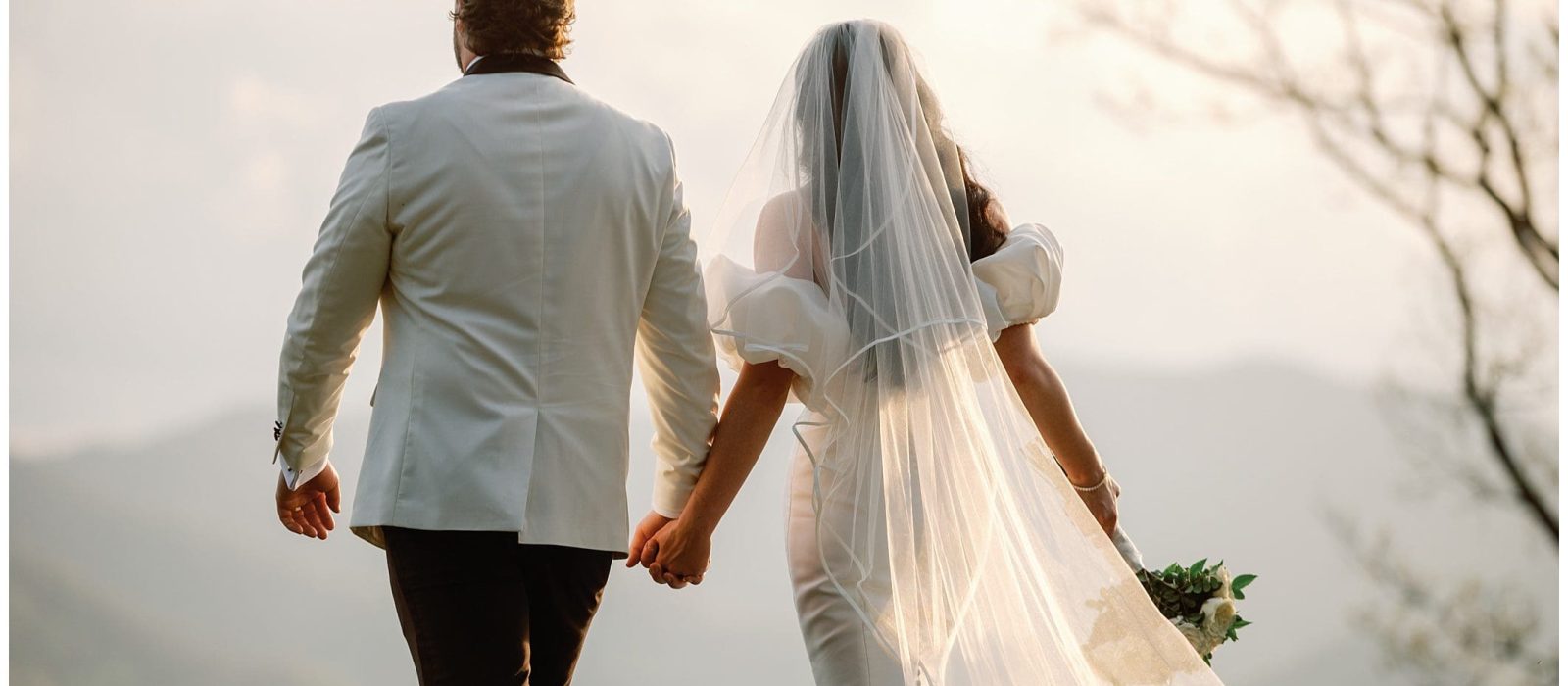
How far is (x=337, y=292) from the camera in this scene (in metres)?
1.69

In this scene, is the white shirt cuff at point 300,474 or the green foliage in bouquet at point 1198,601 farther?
the green foliage in bouquet at point 1198,601

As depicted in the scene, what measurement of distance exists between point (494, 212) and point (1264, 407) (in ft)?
9.01

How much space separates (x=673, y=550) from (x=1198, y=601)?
80 cm

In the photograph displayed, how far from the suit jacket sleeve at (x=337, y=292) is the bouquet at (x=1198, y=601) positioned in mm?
1176

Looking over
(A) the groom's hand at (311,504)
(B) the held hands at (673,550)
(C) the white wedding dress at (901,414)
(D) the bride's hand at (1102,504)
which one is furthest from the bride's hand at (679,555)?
(D) the bride's hand at (1102,504)

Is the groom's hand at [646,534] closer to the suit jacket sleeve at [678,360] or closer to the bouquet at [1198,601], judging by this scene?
the suit jacket sleeve at [678,360]

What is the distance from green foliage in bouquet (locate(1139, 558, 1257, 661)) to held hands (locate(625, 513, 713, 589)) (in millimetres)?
679

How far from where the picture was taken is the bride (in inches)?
73.0

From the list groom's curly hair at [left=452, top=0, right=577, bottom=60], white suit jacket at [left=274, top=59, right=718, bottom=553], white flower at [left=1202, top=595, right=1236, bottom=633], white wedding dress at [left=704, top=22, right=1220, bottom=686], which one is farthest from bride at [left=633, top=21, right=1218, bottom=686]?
groom's curly hair at [left=452, top=0, right=577, bottom=60]

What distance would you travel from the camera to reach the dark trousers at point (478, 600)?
5.26 ft

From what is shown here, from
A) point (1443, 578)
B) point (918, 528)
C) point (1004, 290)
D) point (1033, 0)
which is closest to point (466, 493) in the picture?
point (918, 528)

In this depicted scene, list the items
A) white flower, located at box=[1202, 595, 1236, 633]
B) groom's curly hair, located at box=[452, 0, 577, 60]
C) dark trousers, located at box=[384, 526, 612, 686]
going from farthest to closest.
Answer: white flower, located at box=[1202, 595, 1236, 633] < groom's curly hair, located at box=[452, 0, 577, 60] < dark trousers, located at box=[384, 526, 612, 686]

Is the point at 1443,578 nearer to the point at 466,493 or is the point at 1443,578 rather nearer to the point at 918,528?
the point at 918,528

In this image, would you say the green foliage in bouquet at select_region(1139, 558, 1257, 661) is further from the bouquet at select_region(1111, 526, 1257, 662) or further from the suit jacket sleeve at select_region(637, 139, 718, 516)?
the suit jacket sleeve at select_region(637, 139, 718, 516)
